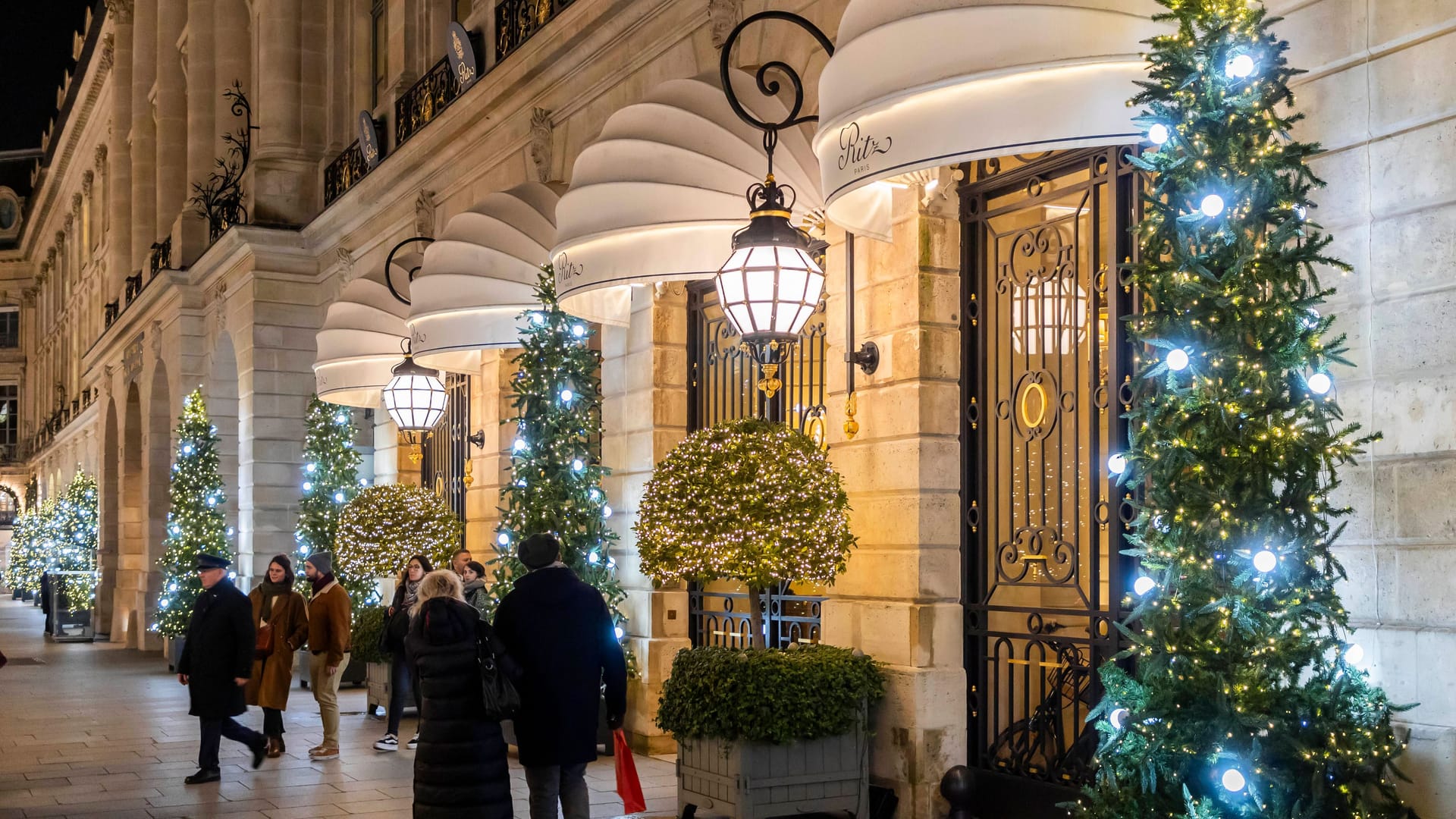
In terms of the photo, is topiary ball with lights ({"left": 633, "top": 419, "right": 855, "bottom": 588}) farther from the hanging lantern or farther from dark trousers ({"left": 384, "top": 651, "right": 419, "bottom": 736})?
the hanging lantern

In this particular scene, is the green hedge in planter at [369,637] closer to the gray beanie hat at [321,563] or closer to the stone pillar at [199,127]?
the gray beanie hat at [321,563]

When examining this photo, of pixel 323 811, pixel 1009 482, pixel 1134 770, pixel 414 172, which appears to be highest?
pixel 414 172

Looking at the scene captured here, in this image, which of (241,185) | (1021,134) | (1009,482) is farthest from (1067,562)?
(241,185)

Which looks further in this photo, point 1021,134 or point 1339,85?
point 1021,134

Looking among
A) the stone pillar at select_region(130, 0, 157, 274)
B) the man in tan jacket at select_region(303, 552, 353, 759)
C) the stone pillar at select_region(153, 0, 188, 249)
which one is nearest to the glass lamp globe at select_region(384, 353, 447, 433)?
the man in tan jacket at select_region(303, 552, 353, 759)

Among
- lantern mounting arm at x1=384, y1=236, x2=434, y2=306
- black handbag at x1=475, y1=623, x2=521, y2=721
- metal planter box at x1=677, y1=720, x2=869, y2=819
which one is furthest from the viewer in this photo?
lantern mounting arm at x1=384, y1=236, x2=434, y2=306

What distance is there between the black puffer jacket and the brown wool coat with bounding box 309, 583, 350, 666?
520 cm

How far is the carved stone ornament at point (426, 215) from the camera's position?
1844 cm

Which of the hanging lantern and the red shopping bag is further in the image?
the hanging lantern

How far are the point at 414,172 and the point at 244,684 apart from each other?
891 cm

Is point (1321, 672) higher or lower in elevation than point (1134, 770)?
higher

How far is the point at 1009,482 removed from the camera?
952cm

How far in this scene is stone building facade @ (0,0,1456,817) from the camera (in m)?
5.92

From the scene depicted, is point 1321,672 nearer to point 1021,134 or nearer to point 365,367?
point 1021,134
